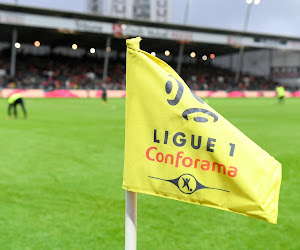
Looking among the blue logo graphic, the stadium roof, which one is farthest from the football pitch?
the stadium roof

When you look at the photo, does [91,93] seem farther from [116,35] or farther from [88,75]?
[88,75]

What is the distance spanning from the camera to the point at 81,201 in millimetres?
5727

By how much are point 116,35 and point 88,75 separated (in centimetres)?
1011

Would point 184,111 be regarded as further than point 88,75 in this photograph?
No

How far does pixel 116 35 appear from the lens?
47.0 meters

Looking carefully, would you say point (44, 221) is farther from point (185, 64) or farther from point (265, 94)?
point (185, 64)

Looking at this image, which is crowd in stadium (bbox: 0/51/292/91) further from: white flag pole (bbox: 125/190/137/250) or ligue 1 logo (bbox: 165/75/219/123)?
ligue 1 logo (bbox: 165/75/219/123)

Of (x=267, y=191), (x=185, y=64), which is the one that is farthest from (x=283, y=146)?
(x=185, y=64)

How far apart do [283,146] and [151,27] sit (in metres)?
41.1

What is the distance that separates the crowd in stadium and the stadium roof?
3.02 metres

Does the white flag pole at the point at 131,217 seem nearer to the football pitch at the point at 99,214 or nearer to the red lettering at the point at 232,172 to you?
the red lettering at the point at 232,172

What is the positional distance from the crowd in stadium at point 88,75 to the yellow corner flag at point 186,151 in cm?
4163

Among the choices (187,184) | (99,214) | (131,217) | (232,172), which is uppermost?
(232,172)

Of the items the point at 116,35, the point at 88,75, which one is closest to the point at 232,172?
the point at 116,35
